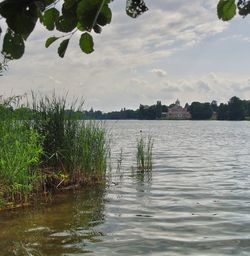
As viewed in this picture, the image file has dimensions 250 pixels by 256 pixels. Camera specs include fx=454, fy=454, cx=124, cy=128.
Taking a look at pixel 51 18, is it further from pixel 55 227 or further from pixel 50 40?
pixel 55 227

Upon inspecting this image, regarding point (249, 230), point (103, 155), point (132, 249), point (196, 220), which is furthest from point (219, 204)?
point (132, 249)

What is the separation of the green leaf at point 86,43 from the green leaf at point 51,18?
0.27 ft

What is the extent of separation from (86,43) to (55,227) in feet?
24.4

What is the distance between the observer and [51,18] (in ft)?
3.87

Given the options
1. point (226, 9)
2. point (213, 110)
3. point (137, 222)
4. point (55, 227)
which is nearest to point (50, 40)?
point (226, 9)

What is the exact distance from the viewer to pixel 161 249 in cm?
701

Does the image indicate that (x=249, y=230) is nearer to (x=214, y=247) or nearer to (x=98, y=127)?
(x=214, y=247)

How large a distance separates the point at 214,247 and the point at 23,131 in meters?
5.15

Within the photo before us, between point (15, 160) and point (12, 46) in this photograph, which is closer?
point (12, 46)

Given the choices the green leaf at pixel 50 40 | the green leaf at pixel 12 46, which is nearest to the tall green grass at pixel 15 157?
the green leaf at pixel 50 40

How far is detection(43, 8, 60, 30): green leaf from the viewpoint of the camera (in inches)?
46.3

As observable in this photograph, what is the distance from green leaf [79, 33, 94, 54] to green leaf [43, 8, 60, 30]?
8 cm

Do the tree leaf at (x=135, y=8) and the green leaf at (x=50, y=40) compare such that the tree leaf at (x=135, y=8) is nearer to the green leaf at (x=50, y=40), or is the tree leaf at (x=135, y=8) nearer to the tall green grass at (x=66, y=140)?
the green leaf at (x=50, y=40)

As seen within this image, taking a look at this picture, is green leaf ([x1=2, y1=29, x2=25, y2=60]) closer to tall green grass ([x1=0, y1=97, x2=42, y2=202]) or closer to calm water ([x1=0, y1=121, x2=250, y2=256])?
calm water ([x1=0, y1=121, x2=250, y2=256])
